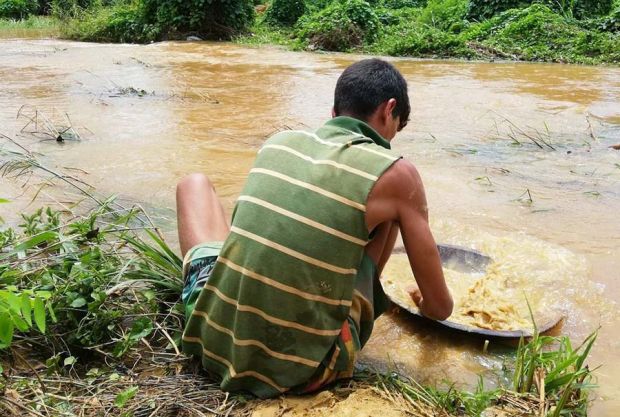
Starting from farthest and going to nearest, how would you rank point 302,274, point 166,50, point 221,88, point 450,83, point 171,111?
point 166,50 < point 450,83 < point 221,88 < point 171,111 < point 302,274

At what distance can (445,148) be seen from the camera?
17.0 feet

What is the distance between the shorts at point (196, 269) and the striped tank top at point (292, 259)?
196mm

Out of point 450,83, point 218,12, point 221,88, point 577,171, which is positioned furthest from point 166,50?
point 577,171

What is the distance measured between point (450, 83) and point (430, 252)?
716 centimetres

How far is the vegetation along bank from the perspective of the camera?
1135cm

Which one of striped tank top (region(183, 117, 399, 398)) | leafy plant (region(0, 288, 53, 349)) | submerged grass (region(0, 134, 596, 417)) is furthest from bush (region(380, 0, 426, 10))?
leafy plant (region(0, 288, 53, 349))

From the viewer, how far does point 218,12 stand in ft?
51.0

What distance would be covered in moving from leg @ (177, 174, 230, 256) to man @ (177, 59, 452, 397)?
43 centimetres

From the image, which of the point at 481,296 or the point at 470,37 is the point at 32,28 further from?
the point at 481,296

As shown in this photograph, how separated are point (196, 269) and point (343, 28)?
11.7 metres

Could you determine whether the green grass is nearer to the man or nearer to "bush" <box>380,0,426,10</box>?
"bush" <box>380,0,426,10</box>

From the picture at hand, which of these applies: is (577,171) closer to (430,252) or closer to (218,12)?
(430,252)

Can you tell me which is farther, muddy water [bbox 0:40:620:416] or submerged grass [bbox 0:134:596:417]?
muddy water [bbox 0:40:620:416]

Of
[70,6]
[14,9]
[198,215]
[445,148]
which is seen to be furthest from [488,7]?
[14,9]
